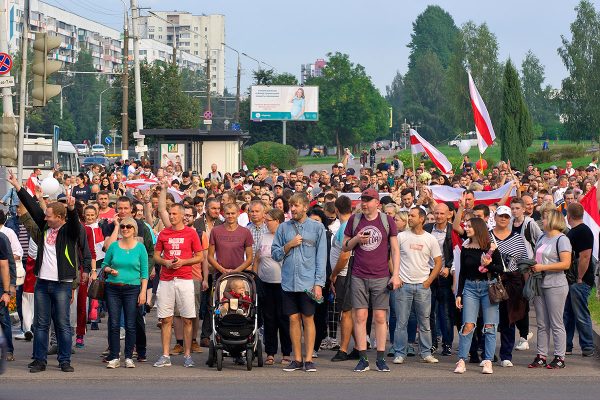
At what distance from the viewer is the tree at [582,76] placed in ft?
351

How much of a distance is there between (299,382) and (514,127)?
50.9 m

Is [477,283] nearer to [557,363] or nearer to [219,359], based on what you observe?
[557,363]

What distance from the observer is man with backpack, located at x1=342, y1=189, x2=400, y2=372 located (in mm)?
13008

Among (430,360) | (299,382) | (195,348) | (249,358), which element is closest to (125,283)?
(249,358)

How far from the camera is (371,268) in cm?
1310

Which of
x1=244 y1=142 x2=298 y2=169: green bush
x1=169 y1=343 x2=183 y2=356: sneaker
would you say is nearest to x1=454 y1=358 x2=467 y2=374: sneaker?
x1=169 y1=343 x2=183 y2=356: sneaker

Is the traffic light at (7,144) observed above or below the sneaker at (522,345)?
above

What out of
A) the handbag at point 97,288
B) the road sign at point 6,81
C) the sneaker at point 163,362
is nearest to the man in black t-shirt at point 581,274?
the sneaker at point 163,362

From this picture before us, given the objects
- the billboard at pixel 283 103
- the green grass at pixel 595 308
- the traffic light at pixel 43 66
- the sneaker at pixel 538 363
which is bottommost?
the sneaker at pixel 538 363

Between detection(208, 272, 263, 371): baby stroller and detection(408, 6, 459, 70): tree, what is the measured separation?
174762 mm

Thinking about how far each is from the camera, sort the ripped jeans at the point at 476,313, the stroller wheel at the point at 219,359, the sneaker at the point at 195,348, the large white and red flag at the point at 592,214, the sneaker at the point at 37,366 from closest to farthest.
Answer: the sneaker at the point at 37,366 → the ripped jeans at the point at 476,313 → the stroller wheel at the point at 219,359 → the sneaker at the point at 195,348 → the large white and red flag at the point at 592,214

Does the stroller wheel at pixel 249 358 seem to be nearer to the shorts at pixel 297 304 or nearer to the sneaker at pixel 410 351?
the shorts at pixel 297 304

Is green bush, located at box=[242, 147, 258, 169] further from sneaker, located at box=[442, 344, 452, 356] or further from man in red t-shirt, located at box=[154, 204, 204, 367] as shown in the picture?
man in red t-shirt, located at box=[154, 204, 204, 367]

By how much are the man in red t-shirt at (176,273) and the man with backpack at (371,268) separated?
166cm
